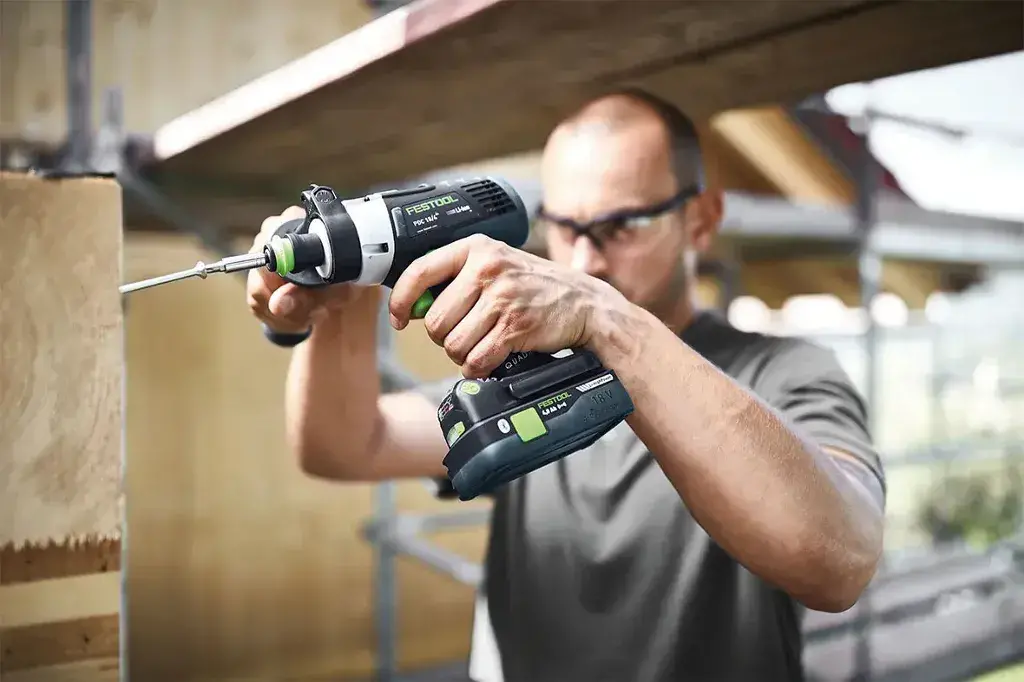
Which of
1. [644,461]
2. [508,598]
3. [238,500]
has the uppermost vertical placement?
[644,461]

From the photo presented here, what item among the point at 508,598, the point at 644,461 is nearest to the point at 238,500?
the point at 508,598

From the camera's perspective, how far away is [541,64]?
78 cm

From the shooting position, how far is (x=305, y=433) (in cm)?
89

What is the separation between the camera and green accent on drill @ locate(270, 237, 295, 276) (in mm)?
529

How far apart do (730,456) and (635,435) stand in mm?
270

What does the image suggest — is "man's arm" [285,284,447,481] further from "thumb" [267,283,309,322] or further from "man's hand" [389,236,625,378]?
"man's hand" [389,236,625,378]

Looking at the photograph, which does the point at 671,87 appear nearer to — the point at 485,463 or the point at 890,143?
the point at 485,463

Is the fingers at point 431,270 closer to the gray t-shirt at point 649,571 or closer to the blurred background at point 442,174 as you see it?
the blurred background at point 442,174

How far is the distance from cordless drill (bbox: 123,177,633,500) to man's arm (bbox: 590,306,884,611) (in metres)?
0.03

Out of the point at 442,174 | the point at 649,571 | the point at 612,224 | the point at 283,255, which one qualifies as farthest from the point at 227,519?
the point at 283,255

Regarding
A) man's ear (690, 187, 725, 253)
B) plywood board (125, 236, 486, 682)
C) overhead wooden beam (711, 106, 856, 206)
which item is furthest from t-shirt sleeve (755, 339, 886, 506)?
overhead wooden beam (711, 106, 856, 206)

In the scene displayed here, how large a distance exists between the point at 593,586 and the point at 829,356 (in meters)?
0.36

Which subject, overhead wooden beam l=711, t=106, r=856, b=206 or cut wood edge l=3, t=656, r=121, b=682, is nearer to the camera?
cut wood edge l=3, t=656, r=121, b=682

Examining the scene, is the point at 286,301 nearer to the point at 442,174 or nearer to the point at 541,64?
the point at 541,64
